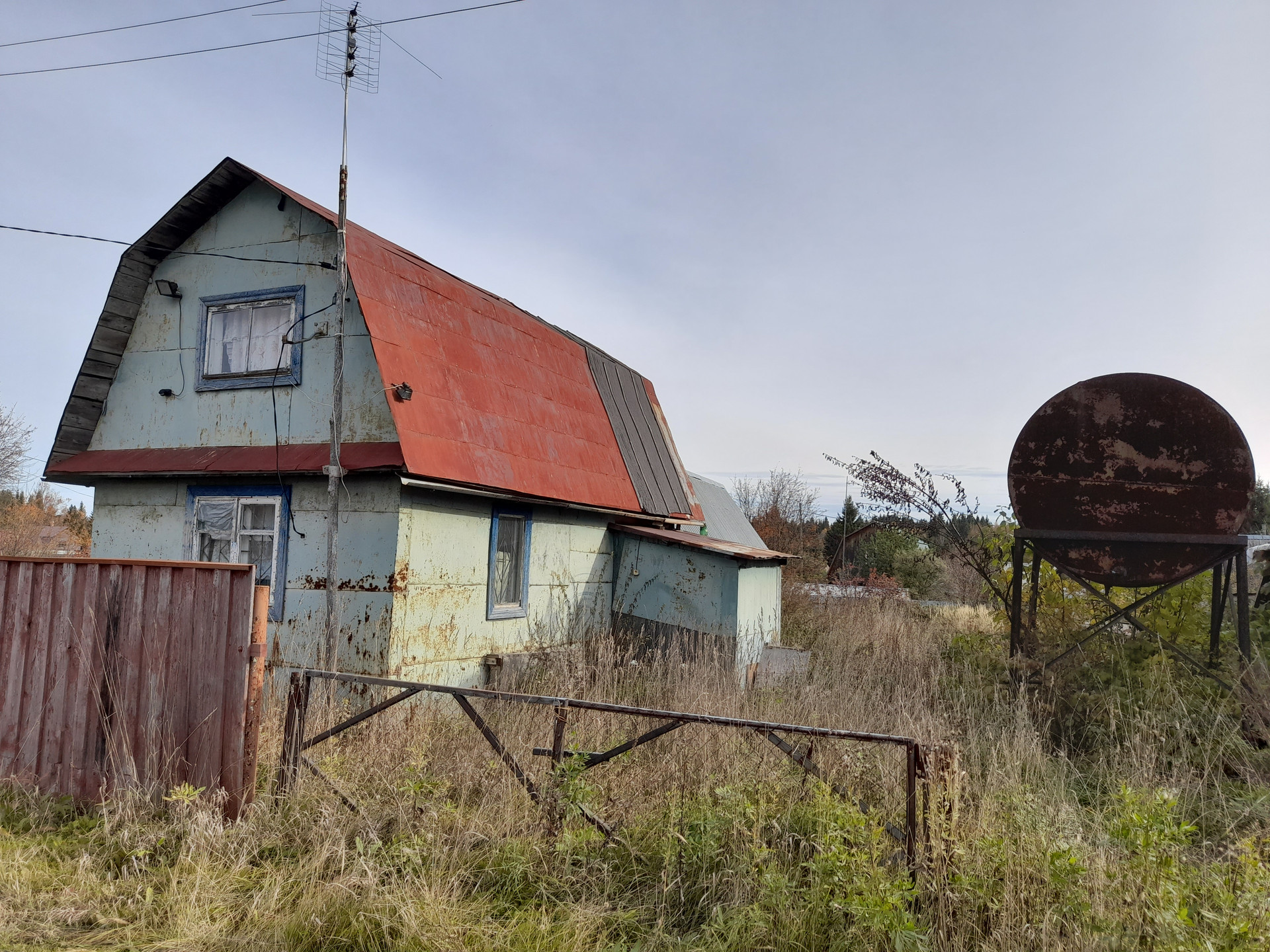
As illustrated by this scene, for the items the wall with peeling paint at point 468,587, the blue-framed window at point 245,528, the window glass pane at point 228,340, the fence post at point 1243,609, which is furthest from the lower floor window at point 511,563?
the fence post at point 1243,609

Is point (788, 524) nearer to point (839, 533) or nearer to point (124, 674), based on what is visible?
point (839, 533)

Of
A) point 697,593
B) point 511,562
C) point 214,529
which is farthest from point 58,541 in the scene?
point 697,593

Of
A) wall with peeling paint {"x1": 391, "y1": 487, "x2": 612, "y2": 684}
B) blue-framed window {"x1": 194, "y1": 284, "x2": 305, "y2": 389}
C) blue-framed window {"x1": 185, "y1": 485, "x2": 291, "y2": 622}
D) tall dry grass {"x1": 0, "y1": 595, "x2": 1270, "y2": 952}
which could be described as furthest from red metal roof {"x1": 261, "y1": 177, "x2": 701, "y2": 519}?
tall dry grass {"x1": 0, "y1": 595, "x2": 1270, "y2": 952}

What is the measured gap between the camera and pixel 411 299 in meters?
9.59

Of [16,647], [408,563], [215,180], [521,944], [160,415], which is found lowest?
[521,944]

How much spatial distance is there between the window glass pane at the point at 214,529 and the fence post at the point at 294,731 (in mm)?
4646

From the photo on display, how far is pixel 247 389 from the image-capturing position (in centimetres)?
932

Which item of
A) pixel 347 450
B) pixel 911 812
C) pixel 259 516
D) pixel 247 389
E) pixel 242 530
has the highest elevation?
pixel 247 389

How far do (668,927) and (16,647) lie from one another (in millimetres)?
5324

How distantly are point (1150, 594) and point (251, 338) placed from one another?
A: 10773 mm

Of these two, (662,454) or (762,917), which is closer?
(762,917)

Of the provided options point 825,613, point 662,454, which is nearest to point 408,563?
point 662,454

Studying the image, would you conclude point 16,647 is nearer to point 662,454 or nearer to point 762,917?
point 762,917

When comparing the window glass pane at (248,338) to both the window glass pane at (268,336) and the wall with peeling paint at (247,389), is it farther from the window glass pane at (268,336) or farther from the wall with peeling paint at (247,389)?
the wall with peeling paint at (247,389)
